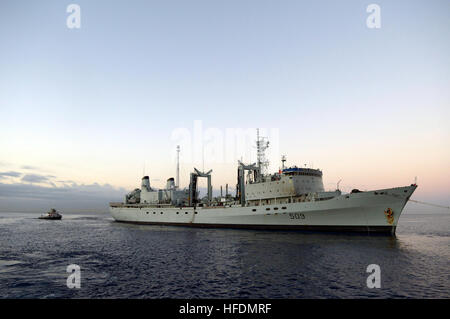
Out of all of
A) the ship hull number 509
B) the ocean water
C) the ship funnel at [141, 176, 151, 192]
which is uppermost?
the ship funnel at [141, 176, 151, 192]

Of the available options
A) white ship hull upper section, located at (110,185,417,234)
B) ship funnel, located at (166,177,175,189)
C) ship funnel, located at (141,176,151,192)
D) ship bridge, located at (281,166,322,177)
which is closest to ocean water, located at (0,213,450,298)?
white ship hull upper section, located at (110,185,417,234)

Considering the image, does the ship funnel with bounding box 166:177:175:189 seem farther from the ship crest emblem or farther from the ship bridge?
the ship crest emblem

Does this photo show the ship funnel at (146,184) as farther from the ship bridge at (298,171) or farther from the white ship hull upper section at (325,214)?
the ship bridge at (298,171)

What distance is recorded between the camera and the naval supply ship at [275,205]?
30.9 m

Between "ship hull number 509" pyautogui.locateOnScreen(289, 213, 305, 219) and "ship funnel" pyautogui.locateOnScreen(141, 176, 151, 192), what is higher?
"ship funnel" pyautogui.locateOnScreen(141, 176, 151, 192)

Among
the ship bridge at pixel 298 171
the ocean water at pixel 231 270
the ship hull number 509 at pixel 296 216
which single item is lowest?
the ocean water at pixel 231 270

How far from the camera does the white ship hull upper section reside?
1189 inches

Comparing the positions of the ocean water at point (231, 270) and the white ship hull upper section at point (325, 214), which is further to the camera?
the white ship hull upper section at point (325, 214)

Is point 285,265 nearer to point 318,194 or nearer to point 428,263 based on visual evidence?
point 428,263

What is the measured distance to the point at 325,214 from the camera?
32844 millimetres

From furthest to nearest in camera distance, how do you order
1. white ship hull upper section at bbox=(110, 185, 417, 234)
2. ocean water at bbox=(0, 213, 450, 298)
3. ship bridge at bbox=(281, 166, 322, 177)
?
ship bridge at bbox=(281, 166, 322, 177), white ship hull upper section at bbox=(110, 185, 417, 234), ocean water at bbox=(0, 213, 450, 298)

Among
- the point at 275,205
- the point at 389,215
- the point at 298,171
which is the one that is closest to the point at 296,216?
the point at 275,205

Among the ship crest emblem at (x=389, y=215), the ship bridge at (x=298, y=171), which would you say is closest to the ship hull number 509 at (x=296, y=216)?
the ship bridge at (x=298, y=171)
